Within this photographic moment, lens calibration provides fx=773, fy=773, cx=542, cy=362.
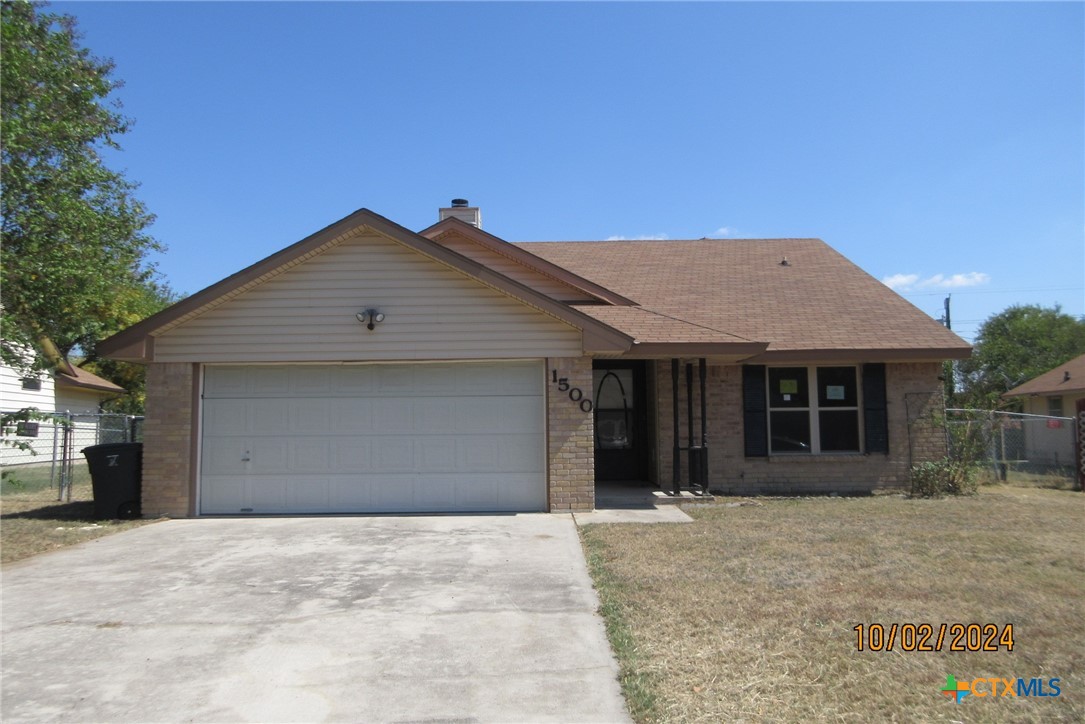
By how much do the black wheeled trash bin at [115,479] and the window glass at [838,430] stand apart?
11.1 meters

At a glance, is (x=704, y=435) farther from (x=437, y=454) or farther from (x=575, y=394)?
(x=437, y=454)

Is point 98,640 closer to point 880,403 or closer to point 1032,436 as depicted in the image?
point 880,403

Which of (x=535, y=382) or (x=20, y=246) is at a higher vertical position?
(x=20, y=246)

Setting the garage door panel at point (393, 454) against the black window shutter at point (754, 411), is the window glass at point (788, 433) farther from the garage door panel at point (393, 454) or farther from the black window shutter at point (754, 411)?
the garage door panel at point (393, 454)

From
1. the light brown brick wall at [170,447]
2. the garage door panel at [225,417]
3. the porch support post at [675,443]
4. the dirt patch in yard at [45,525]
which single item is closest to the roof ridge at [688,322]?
the porch support post at [675,443]

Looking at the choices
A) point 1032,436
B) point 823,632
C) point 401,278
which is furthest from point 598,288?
point 1032,436

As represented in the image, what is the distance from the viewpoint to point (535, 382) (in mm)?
11188

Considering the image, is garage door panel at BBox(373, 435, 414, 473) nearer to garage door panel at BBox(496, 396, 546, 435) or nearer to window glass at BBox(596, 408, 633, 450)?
garage door panel at BBox(496, 396, 546, 435)

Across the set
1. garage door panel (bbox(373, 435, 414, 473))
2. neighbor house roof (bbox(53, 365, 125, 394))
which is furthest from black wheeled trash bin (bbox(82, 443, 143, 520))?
neighbor house roof (bbox(53, 365, 125, 394))

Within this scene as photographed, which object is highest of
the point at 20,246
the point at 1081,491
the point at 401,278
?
the point at 20,246

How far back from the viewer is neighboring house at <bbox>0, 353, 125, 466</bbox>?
19.4 meters

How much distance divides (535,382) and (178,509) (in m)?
5.39

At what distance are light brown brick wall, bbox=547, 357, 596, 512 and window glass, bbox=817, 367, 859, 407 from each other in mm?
5188
